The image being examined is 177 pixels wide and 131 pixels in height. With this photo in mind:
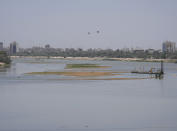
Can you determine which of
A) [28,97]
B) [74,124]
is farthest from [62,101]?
[74,124]

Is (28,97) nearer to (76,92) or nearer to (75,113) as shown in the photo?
(76,92)

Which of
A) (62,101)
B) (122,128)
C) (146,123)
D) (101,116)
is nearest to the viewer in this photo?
(122,128)

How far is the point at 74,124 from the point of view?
1606 centimetres

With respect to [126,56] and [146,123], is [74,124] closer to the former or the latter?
[146,123]

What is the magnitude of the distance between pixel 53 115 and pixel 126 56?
595 ft

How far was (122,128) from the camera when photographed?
15367mm

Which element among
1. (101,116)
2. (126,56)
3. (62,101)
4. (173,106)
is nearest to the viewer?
(101,116)

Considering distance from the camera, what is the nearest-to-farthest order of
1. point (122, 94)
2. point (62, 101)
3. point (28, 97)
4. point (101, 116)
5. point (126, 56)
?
point (101, 116) < point (62, 101) < point (28, 97) < point (122, 94) < point (126, 56)

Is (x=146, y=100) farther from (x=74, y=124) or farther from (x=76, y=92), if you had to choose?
(x=74, y=124)

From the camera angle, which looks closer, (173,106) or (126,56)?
(173,106)

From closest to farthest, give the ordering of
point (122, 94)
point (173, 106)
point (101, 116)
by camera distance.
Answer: point (101, 116) < point (173, 106) < point (122, 94)

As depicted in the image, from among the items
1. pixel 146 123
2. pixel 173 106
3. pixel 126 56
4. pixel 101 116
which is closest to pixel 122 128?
pixel 146 123

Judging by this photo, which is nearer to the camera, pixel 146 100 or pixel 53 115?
pixel 53 115

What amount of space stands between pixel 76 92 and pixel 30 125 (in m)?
12.2
